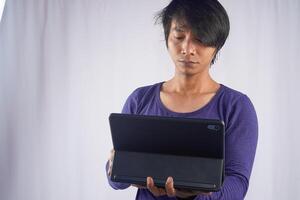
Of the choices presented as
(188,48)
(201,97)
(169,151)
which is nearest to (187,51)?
(188,48)

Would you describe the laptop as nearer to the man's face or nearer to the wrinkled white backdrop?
the man's face

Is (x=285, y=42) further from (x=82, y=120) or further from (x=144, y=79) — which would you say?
(x=82, y=120)

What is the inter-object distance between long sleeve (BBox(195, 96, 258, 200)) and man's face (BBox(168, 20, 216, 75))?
0.43ft

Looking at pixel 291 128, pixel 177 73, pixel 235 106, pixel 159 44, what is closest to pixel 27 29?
pixel 159 44

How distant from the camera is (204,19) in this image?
2.90ft

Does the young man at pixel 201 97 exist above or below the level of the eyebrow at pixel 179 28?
below

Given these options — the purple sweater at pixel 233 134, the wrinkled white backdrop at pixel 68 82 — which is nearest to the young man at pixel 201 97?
the purple sweater at pixel 233 134

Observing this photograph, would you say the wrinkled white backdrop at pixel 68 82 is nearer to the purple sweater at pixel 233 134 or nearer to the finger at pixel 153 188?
the purple sweater at pixel 233 134

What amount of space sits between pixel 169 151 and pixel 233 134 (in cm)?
16

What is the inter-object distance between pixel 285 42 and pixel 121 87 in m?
0.68

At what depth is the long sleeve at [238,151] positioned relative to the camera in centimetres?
80

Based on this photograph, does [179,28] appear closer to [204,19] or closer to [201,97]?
[204,19]

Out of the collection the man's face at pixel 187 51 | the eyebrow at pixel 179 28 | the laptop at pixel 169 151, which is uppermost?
the eyebrow at pixel 179 28

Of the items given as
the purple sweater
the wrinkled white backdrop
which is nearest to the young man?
the purple sweater
